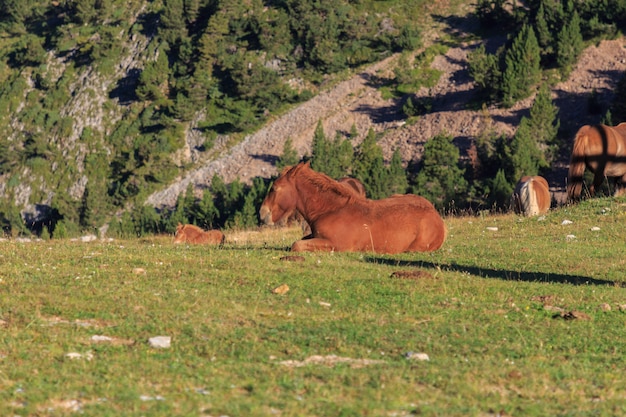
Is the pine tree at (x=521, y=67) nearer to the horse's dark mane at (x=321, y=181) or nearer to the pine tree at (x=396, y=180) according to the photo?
the pine tree at (x=396, y=180)

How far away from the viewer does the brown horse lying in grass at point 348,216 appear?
18438mm

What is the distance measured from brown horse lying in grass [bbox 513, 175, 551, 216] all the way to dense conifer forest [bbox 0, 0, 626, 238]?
92.8 feet

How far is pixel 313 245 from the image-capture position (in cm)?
1830

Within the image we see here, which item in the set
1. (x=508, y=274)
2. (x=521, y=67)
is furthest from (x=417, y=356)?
(x=521, y=67)

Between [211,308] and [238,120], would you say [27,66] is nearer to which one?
[238,120]

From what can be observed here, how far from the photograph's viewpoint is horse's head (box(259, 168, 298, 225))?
62.3ft

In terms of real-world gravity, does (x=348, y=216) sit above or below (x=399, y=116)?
below

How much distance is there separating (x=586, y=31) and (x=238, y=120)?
31.8 metres

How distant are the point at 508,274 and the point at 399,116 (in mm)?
67772

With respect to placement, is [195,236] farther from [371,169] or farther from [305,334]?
[371,169]

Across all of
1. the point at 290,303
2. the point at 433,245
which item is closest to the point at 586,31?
the point at 433,245

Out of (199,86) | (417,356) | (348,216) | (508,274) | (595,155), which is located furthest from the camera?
(199,86)

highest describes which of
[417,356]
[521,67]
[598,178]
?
[521,67]

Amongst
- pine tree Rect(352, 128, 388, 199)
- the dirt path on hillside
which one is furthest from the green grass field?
the dirt path on hillside
